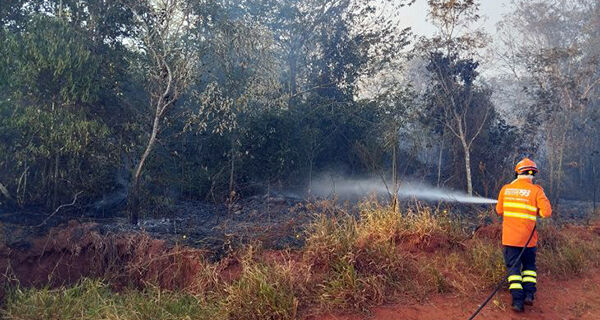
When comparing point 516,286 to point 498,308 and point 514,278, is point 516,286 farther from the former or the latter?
point 498,308

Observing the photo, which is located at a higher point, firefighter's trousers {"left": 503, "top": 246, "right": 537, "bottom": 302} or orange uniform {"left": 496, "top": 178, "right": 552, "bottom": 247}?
orange uniform {"left": 496, "top": 178, "right": 552, "bottom": 247}

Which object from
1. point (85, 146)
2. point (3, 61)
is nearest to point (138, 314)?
point (85, 146)

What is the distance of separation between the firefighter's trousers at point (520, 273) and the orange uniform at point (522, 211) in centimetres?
12

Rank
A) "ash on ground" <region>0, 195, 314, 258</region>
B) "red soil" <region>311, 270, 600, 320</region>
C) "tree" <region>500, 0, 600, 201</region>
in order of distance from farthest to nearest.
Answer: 1. "tree" <region>500, 0, 600, 201</region>
2. "ash on ground" <region>0, 195, 314, 258</region>
3. "red soil" <region>311, 270, 600, 320</region>

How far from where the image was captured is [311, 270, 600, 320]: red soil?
17.3 ft

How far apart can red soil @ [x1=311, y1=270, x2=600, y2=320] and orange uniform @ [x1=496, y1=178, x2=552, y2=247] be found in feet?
2.56

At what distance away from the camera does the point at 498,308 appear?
17.7ft

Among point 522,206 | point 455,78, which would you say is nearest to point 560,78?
point 455,78

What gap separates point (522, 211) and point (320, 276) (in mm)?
2598

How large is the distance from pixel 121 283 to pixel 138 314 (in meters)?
1.87

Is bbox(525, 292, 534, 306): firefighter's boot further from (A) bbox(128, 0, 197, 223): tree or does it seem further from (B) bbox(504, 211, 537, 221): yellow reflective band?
(A) bbox(128, 0, 197, 223): tree

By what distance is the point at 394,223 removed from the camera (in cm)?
736

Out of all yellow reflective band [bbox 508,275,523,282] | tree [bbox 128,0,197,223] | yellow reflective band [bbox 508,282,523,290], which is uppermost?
tree [bbox 128,0,197,223]

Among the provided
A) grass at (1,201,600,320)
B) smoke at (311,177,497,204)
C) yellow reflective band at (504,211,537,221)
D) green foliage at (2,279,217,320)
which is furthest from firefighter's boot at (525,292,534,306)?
smoke at (311,177,497,204)
